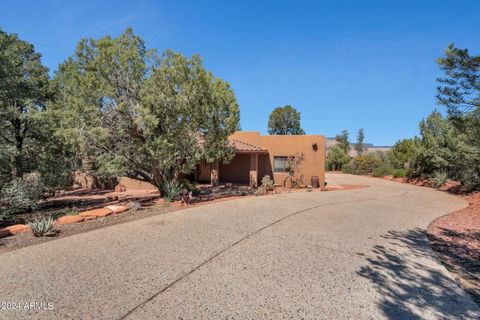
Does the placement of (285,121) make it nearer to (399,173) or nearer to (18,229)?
(399,173)

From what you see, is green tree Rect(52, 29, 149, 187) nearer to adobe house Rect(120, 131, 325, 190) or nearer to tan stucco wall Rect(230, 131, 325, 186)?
adobe house Rect(120, 131, 325, 190)

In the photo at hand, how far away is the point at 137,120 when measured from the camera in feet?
31.5

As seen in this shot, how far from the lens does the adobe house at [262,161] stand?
60.6 feet

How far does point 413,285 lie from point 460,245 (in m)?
3.37

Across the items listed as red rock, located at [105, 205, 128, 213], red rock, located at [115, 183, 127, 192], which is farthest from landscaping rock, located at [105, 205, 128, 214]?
red rock, located at [115, 183, 127, 192]

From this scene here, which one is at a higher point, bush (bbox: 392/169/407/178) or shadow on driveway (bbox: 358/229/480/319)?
bush (bbox: 392/169/407/178)

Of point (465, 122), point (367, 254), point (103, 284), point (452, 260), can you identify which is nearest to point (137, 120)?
point (103, 284)

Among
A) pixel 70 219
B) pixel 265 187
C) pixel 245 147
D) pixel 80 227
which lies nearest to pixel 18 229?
pixel 70 219

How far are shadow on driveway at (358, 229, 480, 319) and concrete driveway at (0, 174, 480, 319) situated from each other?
2 cm

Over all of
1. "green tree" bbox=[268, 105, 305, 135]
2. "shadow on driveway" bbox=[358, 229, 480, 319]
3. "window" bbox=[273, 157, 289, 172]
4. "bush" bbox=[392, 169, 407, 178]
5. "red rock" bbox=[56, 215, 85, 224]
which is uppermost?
"green tree" bbox=[268, 105, 305, 135]

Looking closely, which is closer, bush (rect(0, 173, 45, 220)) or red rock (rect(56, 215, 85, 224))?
red rock (rect(56, 215, 85, 224))

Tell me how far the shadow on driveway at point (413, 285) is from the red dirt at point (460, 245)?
25 centimetres

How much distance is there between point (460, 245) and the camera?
6137mm

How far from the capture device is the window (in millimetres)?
19203
